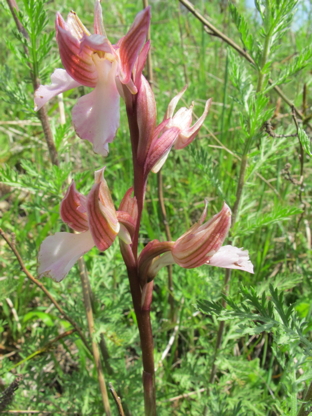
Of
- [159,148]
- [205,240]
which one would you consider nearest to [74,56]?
[159,148]

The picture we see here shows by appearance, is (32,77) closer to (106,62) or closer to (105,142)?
(106,62)

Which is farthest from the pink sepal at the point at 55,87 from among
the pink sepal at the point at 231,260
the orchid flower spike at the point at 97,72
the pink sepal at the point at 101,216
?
the pink sepal at the point at 231,260

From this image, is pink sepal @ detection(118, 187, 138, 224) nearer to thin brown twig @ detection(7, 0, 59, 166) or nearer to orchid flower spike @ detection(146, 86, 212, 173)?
orchid flower spike @ detection(146, 86, 212, 173)

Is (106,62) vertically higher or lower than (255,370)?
higher

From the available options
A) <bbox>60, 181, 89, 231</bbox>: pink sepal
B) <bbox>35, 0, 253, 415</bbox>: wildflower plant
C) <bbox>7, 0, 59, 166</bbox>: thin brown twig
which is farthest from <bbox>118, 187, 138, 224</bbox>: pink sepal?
<bbox>7, 0, 59, 166</bbox>: thin brown twig

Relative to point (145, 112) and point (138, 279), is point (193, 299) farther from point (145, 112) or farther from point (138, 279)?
point (145, 112)

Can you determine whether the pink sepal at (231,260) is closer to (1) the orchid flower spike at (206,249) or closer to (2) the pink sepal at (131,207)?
(1) the orchid flower spike at (206,249)

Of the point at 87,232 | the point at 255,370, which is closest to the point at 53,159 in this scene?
the point at 87,232
